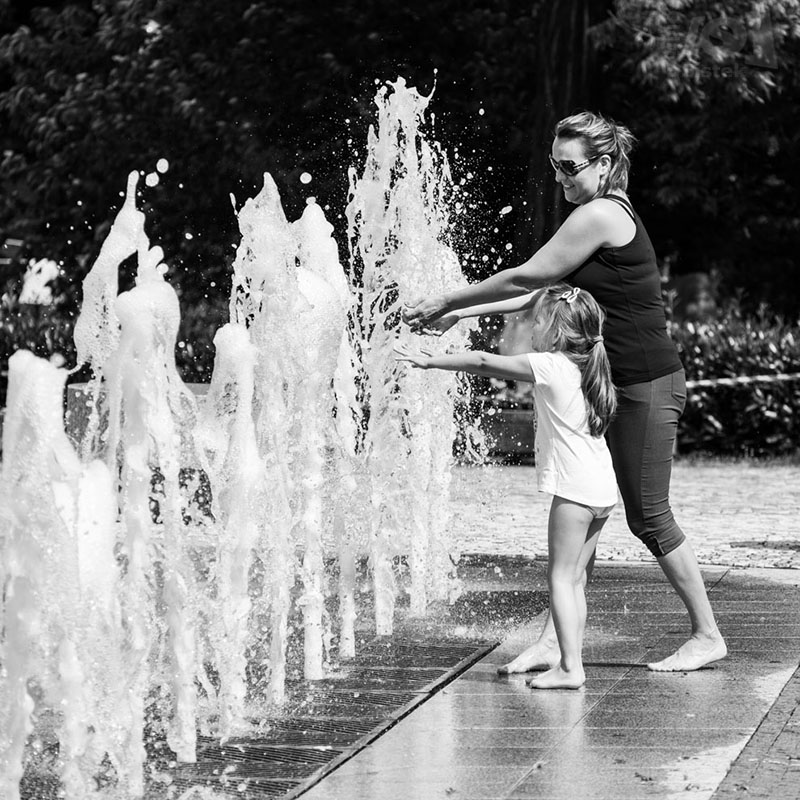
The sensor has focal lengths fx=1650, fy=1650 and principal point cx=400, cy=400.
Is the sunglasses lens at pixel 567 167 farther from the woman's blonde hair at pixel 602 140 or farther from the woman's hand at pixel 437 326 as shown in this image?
the woman's hand at pixel 437 326

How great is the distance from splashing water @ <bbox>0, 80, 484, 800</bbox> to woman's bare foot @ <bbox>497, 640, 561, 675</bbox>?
65 centimetres

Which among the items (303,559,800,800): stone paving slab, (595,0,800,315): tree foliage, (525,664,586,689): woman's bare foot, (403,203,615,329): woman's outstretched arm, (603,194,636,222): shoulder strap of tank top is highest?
(595,0,800,315): tree foliage

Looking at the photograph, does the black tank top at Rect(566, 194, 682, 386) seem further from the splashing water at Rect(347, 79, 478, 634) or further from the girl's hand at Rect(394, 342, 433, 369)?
the splashing water at Rect(347, 79, 478, 634)

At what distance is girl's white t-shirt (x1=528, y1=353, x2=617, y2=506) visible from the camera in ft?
17.3

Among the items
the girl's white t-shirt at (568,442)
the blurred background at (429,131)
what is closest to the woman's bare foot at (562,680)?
the girl's white t-shirt at (568,442)

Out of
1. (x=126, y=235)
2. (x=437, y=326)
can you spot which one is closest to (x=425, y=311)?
(x=437, y=326)

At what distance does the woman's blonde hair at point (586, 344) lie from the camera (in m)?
5.29

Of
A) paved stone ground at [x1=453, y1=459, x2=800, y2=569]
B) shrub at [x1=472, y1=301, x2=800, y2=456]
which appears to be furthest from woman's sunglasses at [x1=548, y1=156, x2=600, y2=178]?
shrub at [x1=472, y1=301, x2=800, y2=456]

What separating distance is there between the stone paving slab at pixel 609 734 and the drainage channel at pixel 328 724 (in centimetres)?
6

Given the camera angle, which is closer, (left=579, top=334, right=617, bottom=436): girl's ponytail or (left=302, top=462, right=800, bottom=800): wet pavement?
(left=302, top=462, right=800, bottom=800): wet pavement

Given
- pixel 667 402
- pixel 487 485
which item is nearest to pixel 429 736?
pixel 667 402

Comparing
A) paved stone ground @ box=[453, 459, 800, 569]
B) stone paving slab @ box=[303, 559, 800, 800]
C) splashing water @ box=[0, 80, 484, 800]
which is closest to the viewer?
splashing water @ box=[0, 80, 484, 800]

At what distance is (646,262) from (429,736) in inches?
69.5

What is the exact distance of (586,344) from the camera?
5.31 m
